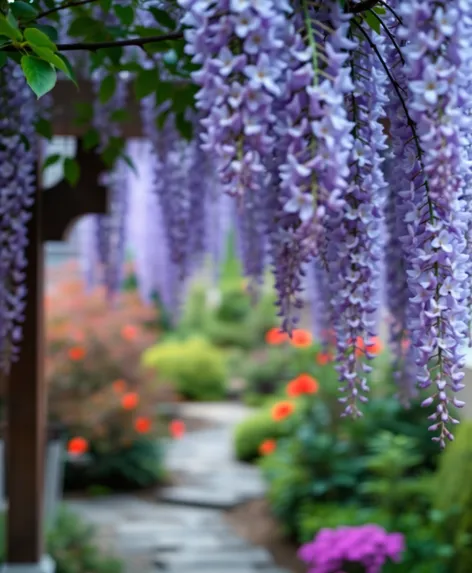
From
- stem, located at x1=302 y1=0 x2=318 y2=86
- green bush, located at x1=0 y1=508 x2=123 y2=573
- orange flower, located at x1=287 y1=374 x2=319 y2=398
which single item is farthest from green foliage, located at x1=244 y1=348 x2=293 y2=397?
stem, located at x1=302 y1=0 x2=318 y2=86

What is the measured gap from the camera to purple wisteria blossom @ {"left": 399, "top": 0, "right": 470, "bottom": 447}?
104 centimetres

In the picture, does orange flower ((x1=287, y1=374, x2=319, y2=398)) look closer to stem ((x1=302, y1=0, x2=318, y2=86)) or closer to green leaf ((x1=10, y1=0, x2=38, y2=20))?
green leaf ((x1=10, y1=0, x2=38, y2=20))

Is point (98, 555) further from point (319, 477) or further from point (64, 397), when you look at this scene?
point (64, 397)

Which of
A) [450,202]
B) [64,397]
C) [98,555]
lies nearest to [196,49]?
[450,202]

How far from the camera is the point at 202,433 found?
29.9 ft

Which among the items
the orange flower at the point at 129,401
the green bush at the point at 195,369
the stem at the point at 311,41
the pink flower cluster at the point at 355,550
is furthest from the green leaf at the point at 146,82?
the green bush at the point at 195,369

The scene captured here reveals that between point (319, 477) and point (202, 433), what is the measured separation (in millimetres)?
3703

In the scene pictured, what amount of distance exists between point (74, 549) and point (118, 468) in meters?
2.46

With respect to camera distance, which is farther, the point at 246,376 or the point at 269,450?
the point at 246,376

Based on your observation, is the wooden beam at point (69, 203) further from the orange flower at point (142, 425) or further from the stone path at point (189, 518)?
the orange flower at point (142, 425)

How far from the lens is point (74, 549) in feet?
15.2

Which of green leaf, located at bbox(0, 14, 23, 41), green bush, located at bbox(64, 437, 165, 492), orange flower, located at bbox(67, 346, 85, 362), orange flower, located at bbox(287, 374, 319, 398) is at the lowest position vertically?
green bush, located at bbox(64, 437, 165, 492)

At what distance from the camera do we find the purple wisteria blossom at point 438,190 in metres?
1.04

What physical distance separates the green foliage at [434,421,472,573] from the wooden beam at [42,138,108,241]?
1.85 m
